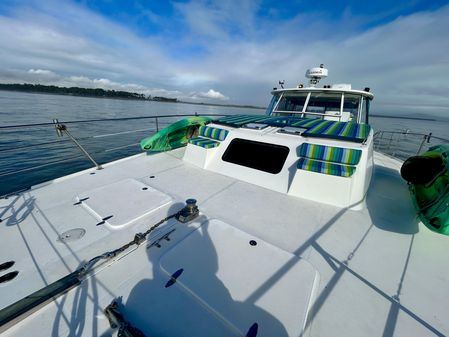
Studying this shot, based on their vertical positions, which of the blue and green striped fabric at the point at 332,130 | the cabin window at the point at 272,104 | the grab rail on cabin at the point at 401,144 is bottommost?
the grab rail on cabin at the point at 401,144

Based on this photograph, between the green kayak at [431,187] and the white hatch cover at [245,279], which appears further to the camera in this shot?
the green kayak at [431,187]

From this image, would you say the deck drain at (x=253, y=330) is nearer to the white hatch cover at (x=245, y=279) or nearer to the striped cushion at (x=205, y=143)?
the white hatch cover at (x=245, y=279)

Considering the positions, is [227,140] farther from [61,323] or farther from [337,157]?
[61,323]

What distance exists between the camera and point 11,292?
1.27 metres

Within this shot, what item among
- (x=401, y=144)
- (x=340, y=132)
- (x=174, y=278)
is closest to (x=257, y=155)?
(x=340, y=132)

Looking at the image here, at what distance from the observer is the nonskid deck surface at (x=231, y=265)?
118 centimetres

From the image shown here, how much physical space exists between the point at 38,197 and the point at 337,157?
3541 millimetres

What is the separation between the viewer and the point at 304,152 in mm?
2650

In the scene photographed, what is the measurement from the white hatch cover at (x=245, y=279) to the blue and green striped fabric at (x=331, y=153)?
4.65 feet

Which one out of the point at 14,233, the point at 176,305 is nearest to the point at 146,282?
the point at 176,305

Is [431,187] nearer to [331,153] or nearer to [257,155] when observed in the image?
[331,153]

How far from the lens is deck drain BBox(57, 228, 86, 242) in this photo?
5.65ft

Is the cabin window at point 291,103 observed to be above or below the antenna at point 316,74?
below

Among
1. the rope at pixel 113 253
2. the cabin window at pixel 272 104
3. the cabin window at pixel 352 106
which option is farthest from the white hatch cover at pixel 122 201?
the cabin window at pixel 352 106
